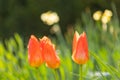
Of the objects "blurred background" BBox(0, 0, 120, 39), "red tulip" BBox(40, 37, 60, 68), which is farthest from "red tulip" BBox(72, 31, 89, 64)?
"blurred background" BBox(0, 0, 120, 39)

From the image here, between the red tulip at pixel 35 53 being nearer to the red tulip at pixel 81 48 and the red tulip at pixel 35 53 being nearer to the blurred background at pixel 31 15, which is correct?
the red tulip at pixel 81 48

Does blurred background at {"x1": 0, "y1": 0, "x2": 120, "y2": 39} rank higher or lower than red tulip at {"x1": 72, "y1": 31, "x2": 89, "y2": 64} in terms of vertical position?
lower

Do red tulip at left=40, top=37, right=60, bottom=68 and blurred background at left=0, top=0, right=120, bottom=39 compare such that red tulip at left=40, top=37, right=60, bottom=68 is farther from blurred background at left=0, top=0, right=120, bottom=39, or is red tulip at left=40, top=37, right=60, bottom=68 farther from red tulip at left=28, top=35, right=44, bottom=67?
blurred background at left=0, top=0, right=120, bottom=39

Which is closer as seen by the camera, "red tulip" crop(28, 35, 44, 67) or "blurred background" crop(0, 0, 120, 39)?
"red tulip" crop(28, 35, 44, 67)

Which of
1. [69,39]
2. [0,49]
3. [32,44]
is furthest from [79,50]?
[69,39]

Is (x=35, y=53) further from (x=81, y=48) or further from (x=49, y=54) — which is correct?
(x=81, y=48)

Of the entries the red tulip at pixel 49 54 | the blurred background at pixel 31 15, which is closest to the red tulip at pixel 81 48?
the red tulip at pixel 49 54

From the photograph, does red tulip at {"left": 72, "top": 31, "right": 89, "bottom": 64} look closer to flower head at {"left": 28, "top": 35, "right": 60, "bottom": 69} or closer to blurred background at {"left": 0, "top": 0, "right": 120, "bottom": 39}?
flower head at {"left": 28, "top": 35, "right": 60, "bottom": 69}

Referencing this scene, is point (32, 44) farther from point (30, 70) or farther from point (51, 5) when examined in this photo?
point (51, 5)

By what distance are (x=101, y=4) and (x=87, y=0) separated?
287 mm

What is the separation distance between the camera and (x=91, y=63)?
2.70m

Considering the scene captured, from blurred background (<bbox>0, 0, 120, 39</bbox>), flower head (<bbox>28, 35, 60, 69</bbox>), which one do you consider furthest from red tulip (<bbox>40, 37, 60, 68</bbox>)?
blurred background (<bbox>0, 0, 120, 39</bbox>)

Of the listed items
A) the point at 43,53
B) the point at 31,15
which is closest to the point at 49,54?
the point at 43,53

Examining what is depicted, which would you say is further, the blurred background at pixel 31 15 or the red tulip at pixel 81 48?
the blurred background at pixel 31 15
